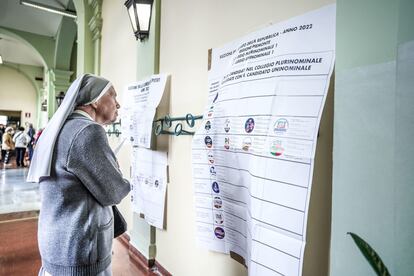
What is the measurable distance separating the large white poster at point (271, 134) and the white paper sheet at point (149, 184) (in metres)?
0.76

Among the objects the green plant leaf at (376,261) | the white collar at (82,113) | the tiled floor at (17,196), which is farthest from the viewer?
the tiled floor at (17,196)

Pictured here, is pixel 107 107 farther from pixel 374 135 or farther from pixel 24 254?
pixel 24 254

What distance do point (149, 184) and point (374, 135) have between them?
169 cm

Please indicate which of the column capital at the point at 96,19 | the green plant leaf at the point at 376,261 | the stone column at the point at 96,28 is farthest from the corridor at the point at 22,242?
the column capital at the point at 96,19

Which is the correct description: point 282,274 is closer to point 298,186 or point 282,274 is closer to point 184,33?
point 298,186

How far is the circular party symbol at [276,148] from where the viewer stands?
88 cm

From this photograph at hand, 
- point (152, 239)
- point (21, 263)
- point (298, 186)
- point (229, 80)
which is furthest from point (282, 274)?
point (21, 263)

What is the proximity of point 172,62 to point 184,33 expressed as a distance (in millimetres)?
223

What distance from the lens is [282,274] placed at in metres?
0.86

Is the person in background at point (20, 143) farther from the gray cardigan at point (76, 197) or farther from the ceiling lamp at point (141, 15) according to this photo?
the gray cardigan at point (76, 197)

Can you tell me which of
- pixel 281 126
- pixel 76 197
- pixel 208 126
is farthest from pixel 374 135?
pixel 76 197

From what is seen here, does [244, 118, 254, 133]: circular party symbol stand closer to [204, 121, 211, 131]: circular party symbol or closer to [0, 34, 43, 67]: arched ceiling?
[204, 121, 211, 131]: circular party symbol

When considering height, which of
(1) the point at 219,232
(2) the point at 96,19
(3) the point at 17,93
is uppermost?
(3) the point at 17,93

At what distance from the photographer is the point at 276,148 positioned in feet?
2.93
